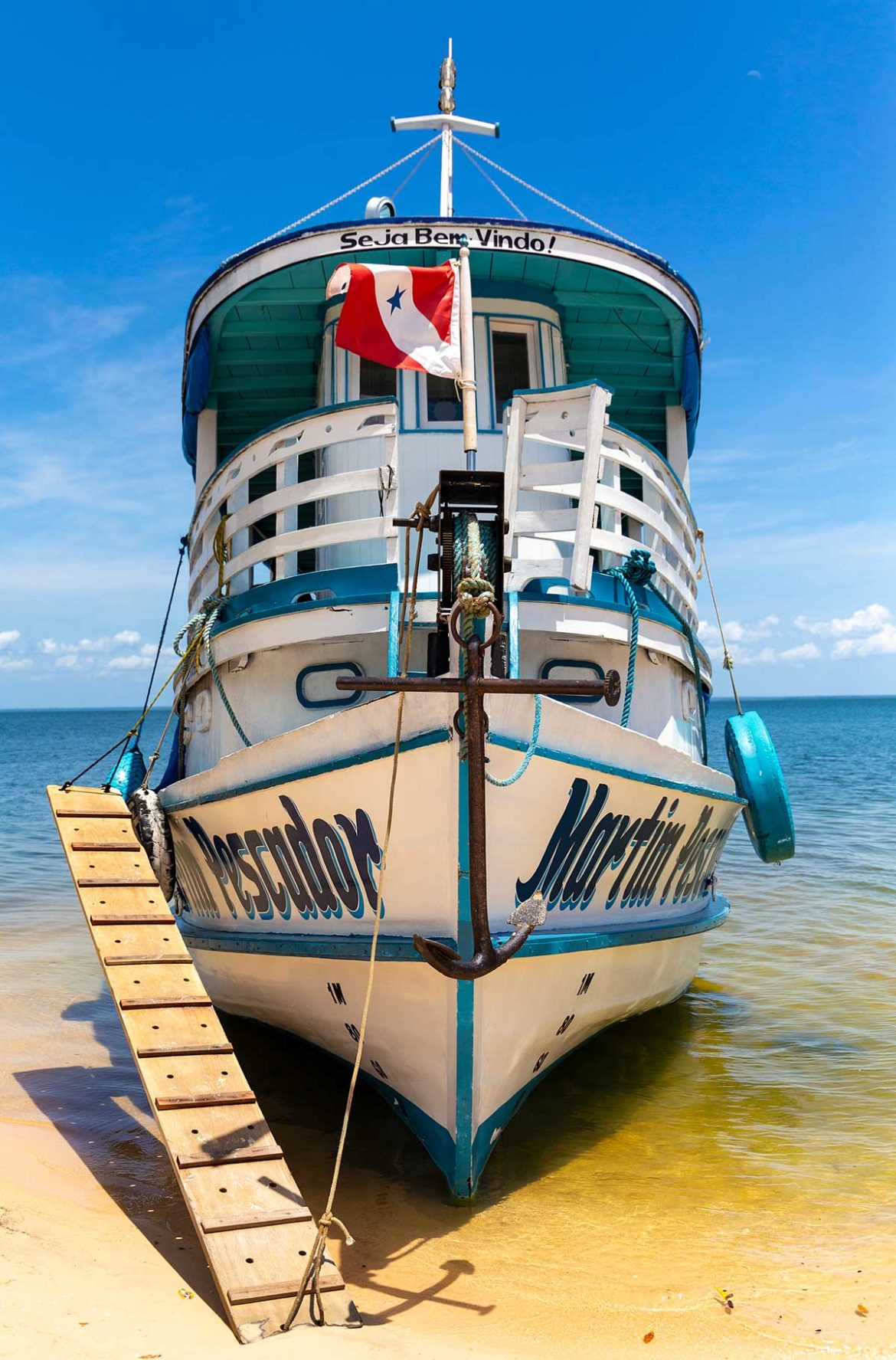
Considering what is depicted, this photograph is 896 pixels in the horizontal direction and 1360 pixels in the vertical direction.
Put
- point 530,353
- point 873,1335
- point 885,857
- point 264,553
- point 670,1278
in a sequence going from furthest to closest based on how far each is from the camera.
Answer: point 885,857 → point 530,353 → point 264,553 → point 670,1278 → point 873,1335

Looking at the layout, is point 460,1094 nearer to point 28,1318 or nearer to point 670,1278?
point 670,1278

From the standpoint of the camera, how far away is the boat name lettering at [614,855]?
487cm

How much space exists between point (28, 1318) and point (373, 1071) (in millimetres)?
2106

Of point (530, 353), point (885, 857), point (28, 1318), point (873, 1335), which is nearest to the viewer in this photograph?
point (28, 1318)

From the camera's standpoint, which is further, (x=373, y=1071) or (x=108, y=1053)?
(x=108, y=1053)

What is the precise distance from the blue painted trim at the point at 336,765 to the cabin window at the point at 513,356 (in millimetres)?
3778

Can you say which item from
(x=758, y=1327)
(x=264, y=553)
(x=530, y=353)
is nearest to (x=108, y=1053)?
(x=264, y=553)

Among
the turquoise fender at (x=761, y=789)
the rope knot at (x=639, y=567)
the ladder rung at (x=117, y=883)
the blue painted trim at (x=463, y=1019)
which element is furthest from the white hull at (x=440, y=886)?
the turquoise fender at (x=761, y=789)

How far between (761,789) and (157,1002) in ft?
14.7

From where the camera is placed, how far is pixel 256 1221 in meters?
3.98

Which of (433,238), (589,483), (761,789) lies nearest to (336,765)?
(589,483)

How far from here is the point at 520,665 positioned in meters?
6.25

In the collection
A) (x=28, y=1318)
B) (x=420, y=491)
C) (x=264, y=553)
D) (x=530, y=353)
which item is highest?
(x=530, y=353)

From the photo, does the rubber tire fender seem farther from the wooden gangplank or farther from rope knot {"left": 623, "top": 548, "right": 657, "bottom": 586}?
rope knot {"left": 623, "top": 548, "right": 657, "bottom": 586}
